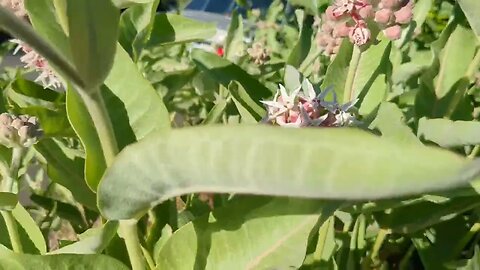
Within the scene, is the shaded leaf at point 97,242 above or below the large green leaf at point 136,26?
below

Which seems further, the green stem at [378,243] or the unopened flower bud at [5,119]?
the green stem at [378,243]

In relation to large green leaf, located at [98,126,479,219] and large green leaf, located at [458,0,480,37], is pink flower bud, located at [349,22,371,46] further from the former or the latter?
large green leaf, located at [98,126,479,219]

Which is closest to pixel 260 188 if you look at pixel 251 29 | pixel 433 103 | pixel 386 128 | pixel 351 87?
pixel 386 128

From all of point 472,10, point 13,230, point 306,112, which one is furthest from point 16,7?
point 472,10

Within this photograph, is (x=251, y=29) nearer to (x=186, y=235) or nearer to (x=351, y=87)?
(x=351, y=87)

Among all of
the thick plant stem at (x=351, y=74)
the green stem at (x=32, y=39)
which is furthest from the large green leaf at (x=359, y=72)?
the green stem at (x=32, y=39)

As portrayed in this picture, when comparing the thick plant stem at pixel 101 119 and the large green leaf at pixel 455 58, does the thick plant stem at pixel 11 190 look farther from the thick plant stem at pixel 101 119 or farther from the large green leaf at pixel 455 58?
the large green leaf at pixel 455 58
